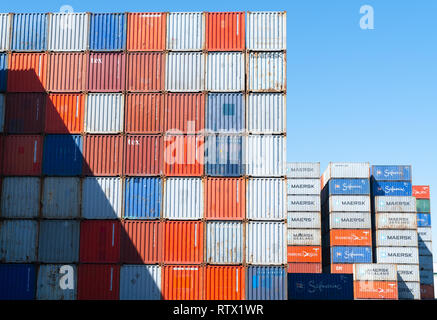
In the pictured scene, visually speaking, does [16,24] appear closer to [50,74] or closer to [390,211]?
[50,74]

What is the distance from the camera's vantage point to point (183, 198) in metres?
31.8

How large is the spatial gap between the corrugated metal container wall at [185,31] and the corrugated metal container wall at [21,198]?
473 inches

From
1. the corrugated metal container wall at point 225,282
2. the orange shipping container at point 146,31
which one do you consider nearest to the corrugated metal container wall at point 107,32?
the orange shipping container at point 146,31

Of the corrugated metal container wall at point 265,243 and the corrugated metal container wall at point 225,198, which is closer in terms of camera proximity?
the corrugated metal container wall at point 265,243

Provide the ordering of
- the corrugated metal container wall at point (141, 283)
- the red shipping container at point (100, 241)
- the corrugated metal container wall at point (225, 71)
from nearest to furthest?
the corrugated metal container wall at point (141, 283) → the red shipping container at point (100, 241) → the corrugated metal container wall at point (225, 71)

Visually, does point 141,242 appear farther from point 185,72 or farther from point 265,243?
point 185,72

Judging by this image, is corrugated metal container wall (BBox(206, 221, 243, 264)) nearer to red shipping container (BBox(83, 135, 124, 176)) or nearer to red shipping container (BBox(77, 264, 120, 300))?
red shipping container (BBox(77, 264, 120, 300))

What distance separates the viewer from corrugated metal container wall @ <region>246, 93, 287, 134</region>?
107ft

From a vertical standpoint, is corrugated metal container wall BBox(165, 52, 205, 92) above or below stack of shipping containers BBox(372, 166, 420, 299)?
above

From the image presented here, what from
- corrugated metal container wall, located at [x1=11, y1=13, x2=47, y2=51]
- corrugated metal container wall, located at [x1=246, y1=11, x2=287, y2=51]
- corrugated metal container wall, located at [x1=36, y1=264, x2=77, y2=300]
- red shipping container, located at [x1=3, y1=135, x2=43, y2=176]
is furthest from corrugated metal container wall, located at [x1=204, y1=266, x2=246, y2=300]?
corrugated metal container wall, located at [x1=11, y1=13, x2=47, y2=51]

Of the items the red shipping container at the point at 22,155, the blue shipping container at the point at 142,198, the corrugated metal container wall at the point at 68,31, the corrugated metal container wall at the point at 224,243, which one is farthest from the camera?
the corrugated metal container wall at the point at 68,31

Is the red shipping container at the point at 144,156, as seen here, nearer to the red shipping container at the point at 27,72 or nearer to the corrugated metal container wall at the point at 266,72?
the corrugated metal container wall at the point at 266,72

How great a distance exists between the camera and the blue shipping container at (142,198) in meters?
31.8

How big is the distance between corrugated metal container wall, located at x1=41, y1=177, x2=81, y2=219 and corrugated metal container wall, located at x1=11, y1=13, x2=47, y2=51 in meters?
8.82
